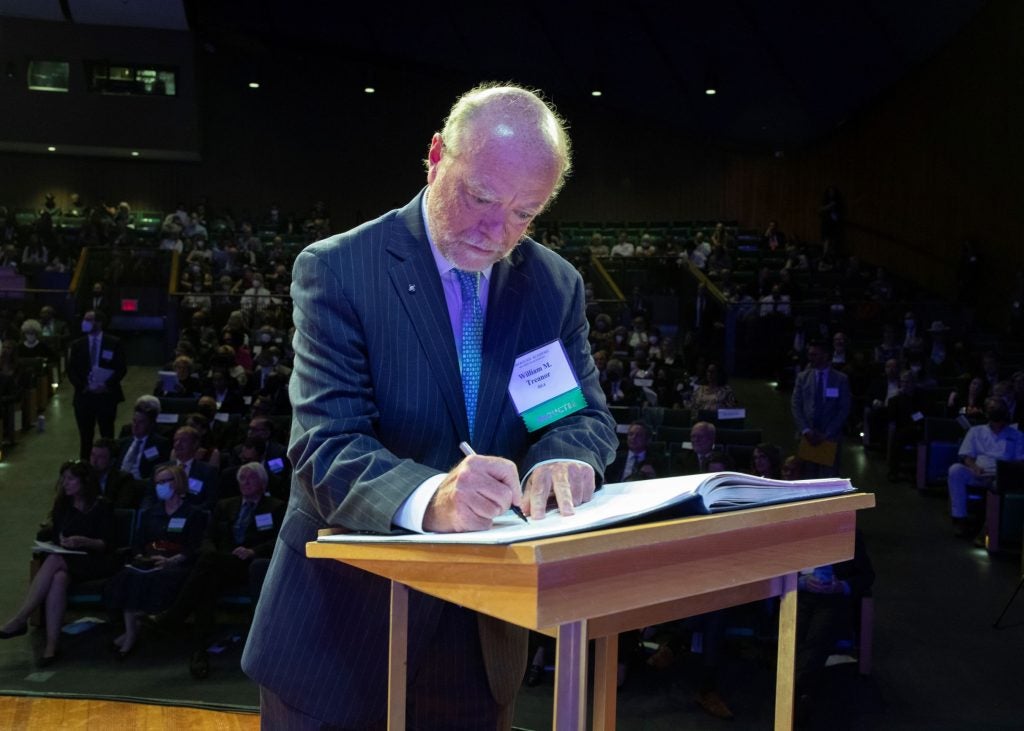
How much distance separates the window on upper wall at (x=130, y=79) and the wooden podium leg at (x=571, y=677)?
1953 cm

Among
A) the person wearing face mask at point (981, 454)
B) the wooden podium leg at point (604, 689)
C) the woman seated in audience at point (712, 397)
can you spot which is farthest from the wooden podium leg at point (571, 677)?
the woman seated in audience at point (712, 397)

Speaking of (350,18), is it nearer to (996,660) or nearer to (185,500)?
(185,500)

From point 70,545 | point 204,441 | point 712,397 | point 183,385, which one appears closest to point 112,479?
point 70,545

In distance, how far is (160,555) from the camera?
532 centimetres

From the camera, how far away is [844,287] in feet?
46.1

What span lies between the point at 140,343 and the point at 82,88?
298 inches

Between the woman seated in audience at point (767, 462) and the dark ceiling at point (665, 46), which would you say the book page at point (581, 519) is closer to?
the woman seated in audience at point (767, 462)

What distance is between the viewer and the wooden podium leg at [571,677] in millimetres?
1003

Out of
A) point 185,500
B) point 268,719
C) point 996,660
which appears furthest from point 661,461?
point 268,719

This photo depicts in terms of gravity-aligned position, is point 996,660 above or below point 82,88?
below

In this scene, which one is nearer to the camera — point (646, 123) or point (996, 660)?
point (996, 660)

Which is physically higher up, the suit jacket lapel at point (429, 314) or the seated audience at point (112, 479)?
the suit jacket lapel at point (429, 314)

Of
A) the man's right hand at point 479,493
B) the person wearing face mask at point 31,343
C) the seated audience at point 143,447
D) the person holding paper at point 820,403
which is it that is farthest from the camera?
the person wearing face mask at point 31,343

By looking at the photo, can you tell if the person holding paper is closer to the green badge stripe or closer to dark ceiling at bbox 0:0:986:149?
the green badge stripe
